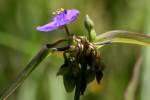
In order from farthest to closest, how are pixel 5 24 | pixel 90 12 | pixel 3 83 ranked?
pixel 90 12 → pixel 5 24 → pixel 3 83

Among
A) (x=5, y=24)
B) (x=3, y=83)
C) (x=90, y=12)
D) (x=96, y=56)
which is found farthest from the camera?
(x=90, y=12)

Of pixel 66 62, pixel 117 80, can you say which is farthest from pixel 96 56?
pixel 117 80

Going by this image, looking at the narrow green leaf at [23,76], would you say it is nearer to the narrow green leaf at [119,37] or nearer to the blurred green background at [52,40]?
the narrow green leaf at [119,37]

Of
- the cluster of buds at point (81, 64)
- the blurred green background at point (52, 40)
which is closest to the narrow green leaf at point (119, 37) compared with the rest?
the cluster of buds at point (81, 64)

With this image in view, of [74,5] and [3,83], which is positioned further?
[74,5]

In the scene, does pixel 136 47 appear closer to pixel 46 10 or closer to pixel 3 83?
pixel 46 10

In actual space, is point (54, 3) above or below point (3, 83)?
above

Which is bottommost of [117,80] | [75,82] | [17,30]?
[117,80]
